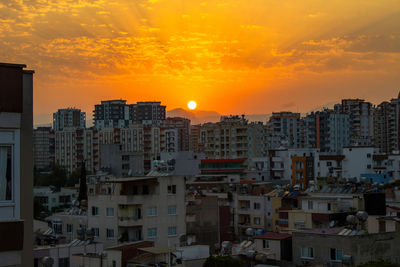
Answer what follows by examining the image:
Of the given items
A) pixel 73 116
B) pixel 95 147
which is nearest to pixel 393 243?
pixel 95 147

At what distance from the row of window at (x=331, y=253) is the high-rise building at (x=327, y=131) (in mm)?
78482

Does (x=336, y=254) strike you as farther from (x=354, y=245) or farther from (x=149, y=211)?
(x=149, y=211)

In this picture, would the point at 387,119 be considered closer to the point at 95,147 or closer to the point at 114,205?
the point at 95,147

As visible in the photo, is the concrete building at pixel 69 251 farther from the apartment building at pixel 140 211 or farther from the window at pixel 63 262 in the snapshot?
the apartment building at pixel 140 211

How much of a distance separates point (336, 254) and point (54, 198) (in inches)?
1448

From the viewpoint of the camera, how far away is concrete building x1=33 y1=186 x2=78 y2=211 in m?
50.6

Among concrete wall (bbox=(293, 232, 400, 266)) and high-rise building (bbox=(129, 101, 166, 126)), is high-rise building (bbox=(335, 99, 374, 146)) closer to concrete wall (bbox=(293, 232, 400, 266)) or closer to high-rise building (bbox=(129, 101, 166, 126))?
high-rise building (bbox=(129, 101, 166, 126))

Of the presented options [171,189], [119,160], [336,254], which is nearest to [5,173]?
[336,254]

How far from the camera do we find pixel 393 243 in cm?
1825

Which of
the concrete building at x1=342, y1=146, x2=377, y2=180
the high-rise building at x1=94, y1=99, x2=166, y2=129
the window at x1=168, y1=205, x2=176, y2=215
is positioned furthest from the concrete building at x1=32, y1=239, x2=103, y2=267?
the high-rise building at x1=94, y1=99, x2=166, y2=129

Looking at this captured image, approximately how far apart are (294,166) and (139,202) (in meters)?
36.6

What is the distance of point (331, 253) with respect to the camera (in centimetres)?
1786

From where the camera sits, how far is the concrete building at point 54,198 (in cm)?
5062

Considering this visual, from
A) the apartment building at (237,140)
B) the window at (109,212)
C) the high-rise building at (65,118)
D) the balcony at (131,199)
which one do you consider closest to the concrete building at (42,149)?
the high-rise building at (65,118)
